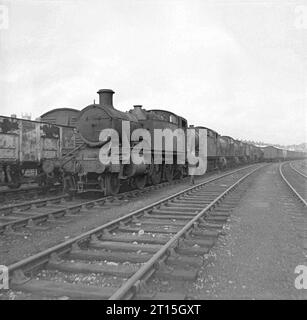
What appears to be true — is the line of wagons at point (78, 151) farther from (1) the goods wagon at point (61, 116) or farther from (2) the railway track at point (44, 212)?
(2) the railway track at point (44, 212)

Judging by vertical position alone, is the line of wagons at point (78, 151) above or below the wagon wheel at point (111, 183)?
above

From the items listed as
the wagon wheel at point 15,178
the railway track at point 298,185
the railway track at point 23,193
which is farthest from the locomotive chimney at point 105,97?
the railway track at point 298,185

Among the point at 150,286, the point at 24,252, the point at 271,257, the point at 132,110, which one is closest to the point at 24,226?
the point at 24,252

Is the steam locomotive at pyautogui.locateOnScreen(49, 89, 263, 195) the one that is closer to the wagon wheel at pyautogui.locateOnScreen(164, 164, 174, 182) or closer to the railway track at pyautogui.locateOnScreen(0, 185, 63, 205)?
the wagon wheel at pyautogui.locateOnScreen(164, 164, 174, 182)

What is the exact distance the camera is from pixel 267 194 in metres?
13.0

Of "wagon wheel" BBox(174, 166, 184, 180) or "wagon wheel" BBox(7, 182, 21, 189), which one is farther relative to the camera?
"wagon wheel" BBox(174, 166, 184, 180)

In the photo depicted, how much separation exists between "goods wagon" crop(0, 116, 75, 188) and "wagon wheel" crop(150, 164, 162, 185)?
133 inches

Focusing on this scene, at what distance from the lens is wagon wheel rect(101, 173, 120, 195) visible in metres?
11.1

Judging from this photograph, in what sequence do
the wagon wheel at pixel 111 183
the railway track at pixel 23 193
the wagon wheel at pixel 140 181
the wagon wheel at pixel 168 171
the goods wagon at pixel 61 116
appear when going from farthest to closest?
the goods wagon at pixel 61 116 < the wagon wheel at pixel 168 171 < the wagon wheel at pixel 140 181 < the wagon wheel at pixel 111 183 < the railway track at pixel 23 193

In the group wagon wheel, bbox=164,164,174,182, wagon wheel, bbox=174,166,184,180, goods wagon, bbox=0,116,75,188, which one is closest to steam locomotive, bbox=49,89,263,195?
wagon wheel, bbox=164,164,174,182

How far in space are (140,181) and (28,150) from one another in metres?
4.31

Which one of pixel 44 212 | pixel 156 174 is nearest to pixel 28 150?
pixel 156 174

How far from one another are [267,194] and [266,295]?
9.59 meters

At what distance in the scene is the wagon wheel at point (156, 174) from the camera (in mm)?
14666
